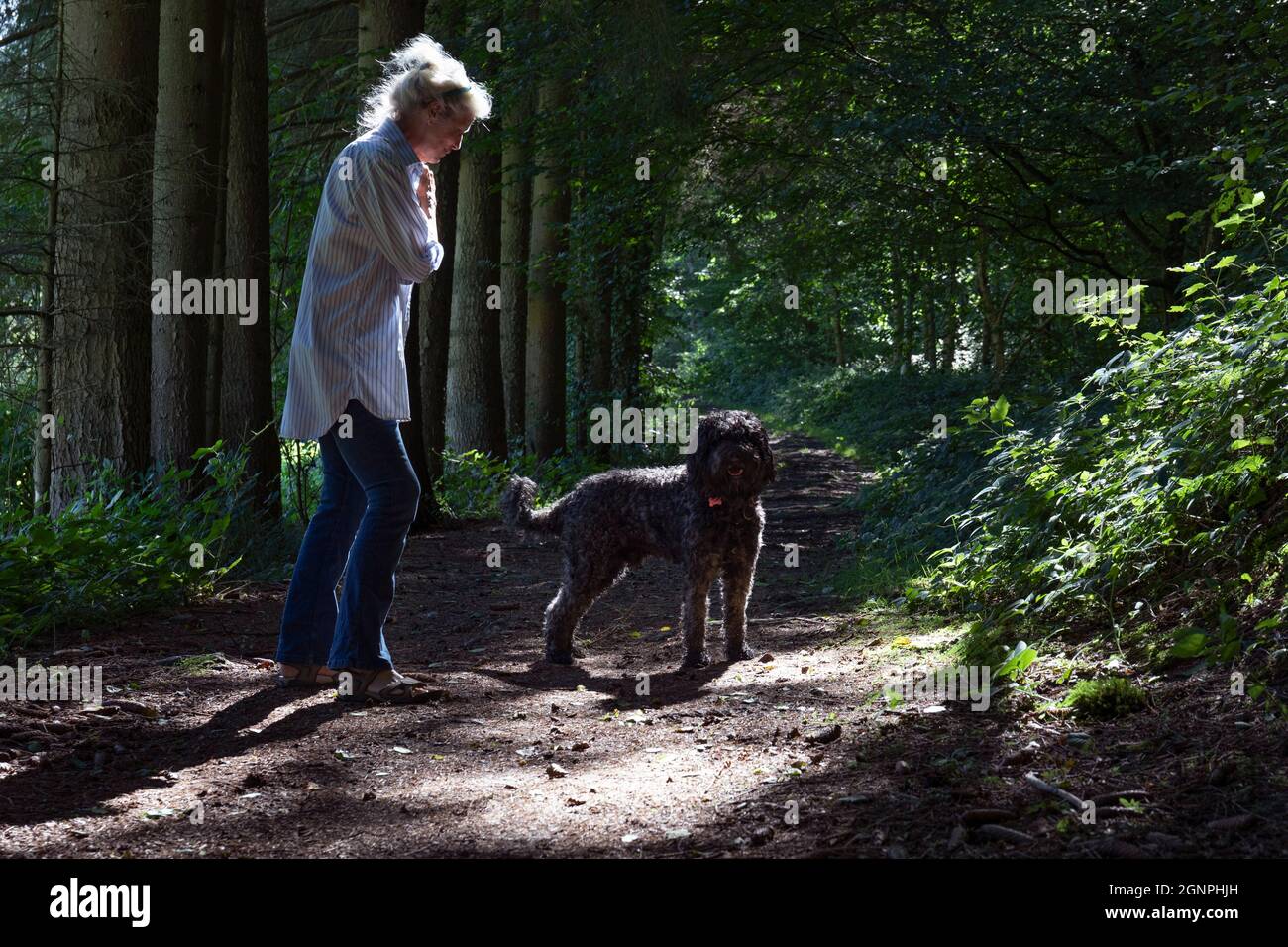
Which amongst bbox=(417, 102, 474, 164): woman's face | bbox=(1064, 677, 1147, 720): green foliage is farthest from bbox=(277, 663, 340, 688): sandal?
bbox=(1064, 677, 1147, 720): green foliage

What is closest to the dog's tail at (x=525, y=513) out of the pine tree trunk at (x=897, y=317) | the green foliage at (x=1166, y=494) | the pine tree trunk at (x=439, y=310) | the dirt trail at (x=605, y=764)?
the dirt trail at (x=605, y=764)

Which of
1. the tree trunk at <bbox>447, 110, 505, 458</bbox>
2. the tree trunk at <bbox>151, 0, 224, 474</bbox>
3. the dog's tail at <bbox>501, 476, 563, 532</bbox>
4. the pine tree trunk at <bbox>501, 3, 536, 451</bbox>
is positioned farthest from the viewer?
the pine tree trunk at <bbox>501, 3, 536, 451</bbox>

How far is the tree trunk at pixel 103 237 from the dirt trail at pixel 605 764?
211 cm

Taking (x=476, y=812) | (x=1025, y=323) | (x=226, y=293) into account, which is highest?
(x=1025, y=323)

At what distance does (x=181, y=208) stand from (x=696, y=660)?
5158mm

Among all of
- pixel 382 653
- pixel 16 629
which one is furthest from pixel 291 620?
pixel 16 629

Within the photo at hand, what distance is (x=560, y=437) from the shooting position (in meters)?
17.1

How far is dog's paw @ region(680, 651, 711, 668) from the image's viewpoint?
6.14 meters

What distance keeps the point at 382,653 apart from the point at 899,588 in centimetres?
377

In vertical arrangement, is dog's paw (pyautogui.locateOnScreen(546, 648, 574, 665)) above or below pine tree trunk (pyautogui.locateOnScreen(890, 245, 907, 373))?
below

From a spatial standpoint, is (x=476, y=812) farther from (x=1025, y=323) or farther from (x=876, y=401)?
(x=876, y=401)

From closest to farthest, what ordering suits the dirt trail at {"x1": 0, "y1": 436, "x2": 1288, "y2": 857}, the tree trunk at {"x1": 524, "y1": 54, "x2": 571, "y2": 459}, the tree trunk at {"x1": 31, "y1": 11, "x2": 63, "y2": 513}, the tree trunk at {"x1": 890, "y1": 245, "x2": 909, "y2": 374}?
1. the dirt trail at {"x1": 0, "y1": 436, "x2": 1288, "y2": 857}
2. the tree trunk at {"x1": 31, "y1": 11, "x2": 63, "y2": 513}
3. the tree trunk at {"x1": 524, "y1": 54, "x2": 571, "y2": 459}
4. the tree trunk at {"x1": 890, "y1": 245, "x2": 909, "y2": 374}

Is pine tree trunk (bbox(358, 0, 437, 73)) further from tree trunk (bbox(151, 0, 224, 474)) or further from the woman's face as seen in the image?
the woman's face

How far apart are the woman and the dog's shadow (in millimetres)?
968
